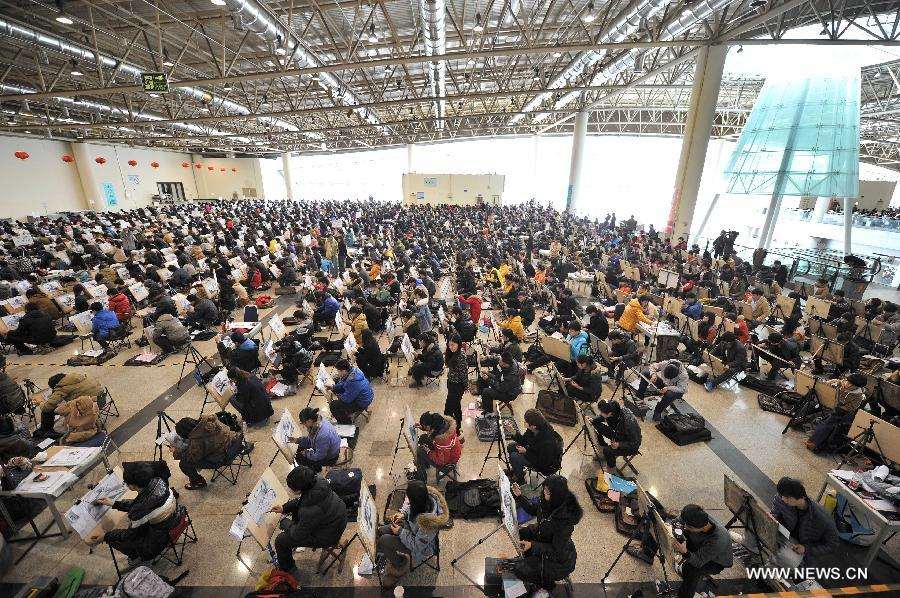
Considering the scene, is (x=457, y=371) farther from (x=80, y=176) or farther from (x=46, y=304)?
(x=80, y=176)

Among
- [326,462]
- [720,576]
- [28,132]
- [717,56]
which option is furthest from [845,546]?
[28,132]

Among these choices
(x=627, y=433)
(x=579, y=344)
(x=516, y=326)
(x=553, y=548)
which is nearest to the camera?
(x=553, y=548)

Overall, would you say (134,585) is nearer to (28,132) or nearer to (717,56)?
(717,56)

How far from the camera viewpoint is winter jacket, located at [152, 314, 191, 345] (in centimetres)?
1016

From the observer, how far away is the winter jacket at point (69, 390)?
6.79 metres

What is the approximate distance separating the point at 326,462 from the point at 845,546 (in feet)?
24.7

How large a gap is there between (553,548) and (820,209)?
32389mm

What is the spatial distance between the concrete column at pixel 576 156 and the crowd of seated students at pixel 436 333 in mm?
11031

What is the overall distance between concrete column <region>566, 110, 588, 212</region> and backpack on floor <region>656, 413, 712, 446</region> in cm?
2906

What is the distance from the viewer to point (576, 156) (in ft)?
107

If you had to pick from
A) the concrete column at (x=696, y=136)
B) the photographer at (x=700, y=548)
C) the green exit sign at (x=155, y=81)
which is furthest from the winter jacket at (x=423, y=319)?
the concrete column at (x=696, y=136)

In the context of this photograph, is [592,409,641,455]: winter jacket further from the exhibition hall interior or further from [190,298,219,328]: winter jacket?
[190,298,219,328]: winter jacket

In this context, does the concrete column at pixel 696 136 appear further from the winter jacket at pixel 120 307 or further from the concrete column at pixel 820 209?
the winter jacket at pixel 120 307

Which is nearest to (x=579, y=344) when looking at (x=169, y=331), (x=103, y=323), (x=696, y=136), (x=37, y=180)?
(x=169, y=331)
